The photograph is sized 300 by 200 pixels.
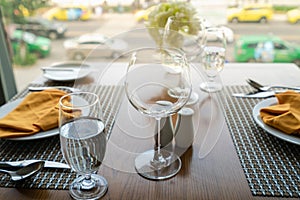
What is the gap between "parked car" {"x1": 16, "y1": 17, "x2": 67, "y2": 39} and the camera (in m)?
2.18

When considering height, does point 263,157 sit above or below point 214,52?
below

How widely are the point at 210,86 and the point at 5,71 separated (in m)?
1.49

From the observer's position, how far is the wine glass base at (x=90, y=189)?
2.06 feet

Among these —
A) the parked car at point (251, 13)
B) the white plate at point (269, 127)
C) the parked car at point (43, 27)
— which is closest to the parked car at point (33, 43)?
the parked car at point (43, 27)

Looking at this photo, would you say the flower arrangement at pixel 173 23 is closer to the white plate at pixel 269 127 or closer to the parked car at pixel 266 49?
the white plate at pixel 269 127

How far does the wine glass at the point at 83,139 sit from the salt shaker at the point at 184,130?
21cm

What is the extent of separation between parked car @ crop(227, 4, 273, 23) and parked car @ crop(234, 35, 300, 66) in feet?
0.39

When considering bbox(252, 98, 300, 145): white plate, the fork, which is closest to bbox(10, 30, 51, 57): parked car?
the fork

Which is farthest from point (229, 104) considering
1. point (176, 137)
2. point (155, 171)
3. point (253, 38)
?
point (253, 38)

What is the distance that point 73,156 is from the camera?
60 cm

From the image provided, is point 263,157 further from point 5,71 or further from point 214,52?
point 5,71

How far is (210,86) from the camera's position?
1.13m

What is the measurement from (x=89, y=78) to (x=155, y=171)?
61 cm

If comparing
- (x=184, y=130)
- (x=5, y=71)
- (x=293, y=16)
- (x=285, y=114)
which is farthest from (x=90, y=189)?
(x=293, y=16)
